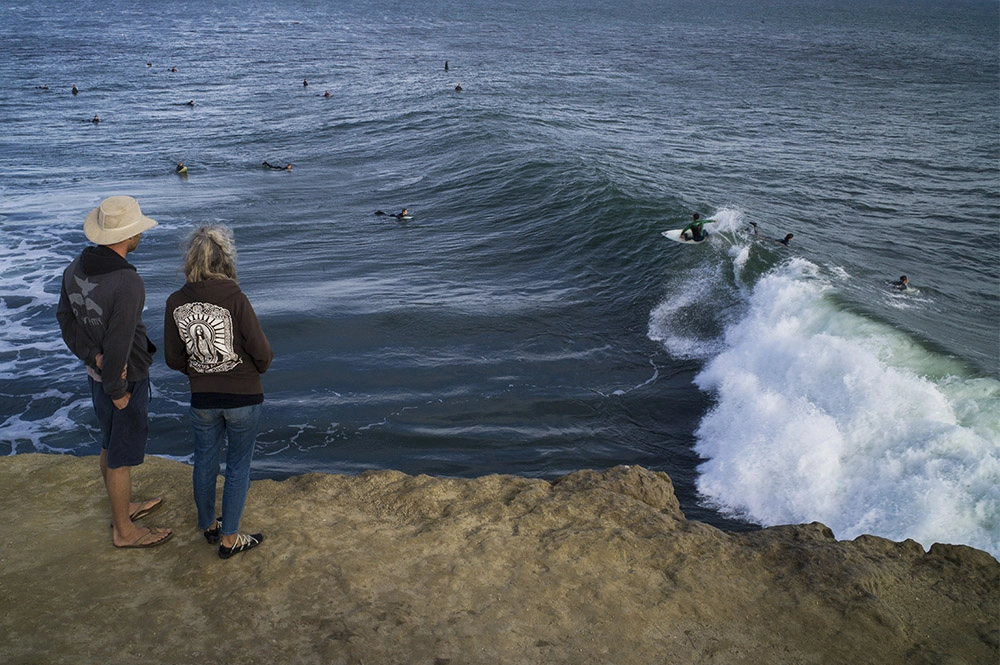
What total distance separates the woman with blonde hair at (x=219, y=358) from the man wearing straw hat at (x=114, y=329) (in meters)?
0.26

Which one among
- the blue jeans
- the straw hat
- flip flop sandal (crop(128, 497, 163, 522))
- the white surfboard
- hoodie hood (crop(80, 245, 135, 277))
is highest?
the straw hat

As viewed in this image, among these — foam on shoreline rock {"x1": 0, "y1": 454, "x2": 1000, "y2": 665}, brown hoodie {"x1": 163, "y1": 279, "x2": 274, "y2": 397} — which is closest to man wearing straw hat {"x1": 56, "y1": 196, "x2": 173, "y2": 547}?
brown hoodie {"x1": 163, "y1": 279, "x2": 274, "y2": 397}

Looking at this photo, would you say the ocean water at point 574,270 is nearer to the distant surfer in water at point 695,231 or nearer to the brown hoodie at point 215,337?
the distant surfer in water at point 695,231

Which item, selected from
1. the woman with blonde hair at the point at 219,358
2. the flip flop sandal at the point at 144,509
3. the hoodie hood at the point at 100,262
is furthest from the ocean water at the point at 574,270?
the hoodie hood at the point at 100,262

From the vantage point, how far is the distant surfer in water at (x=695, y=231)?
1638 centimetres

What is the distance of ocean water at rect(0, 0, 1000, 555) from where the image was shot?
29.0ft

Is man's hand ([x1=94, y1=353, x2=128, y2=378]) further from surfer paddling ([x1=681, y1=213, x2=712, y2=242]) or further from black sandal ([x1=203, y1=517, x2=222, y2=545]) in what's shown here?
surfer paddling ([x1=681, y1=213, x2=712, y2=242])

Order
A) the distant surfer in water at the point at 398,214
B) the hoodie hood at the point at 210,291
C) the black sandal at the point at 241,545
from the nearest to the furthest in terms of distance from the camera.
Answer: the hoodie hood at the point at 210,291 → the black sandal at the point at 241,545 → the distant surfer in water at the point at 398,214

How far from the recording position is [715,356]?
11922mm

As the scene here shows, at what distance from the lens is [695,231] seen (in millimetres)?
16406

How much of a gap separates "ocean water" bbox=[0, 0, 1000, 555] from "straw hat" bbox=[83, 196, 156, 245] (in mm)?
4266

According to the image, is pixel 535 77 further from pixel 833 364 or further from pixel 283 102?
pixel 833 364

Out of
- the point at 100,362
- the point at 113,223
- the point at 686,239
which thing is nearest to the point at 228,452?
the point at 100,362

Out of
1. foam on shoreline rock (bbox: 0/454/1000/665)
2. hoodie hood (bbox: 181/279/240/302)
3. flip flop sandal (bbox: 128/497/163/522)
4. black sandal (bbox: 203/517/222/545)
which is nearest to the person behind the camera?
foam on shoreline rock (bbox: 0/454/1000/665)
